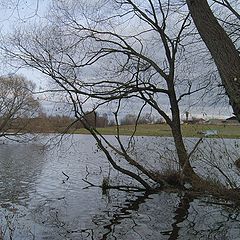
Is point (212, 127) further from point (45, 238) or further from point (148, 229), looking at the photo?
point (45, 238)

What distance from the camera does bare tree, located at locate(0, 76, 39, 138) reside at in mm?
34000

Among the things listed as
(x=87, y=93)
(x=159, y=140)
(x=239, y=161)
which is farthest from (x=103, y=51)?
(x=239, y=161)

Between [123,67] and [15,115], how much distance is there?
2581cm

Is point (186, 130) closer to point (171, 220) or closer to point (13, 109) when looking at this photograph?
point (171, 220)

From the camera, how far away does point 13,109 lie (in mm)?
35500

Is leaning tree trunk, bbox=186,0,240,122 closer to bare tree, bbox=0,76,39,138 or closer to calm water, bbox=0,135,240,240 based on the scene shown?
calm water, bbox=0,135,240,240

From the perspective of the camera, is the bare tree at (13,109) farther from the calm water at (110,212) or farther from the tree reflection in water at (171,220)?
the tree reflection in water at (171,220)

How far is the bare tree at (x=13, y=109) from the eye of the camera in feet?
112

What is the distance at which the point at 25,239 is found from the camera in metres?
7.82

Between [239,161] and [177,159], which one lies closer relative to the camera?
[239,161]

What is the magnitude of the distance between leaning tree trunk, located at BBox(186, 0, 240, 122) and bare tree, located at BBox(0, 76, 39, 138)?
29839mm

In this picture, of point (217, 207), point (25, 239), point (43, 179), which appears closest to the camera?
point (25, 239)

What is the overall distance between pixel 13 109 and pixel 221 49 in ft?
109

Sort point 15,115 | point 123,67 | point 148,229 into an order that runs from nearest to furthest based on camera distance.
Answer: point 148,229 → point 123,67 → point 15,115
